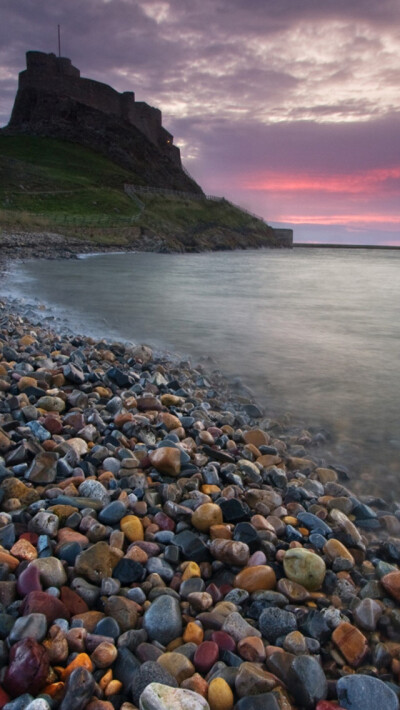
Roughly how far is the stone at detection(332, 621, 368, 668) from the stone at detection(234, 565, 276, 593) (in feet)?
1.37

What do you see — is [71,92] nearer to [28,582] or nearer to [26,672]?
[28,582]

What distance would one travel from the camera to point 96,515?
3010mm

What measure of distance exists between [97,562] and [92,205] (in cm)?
5451

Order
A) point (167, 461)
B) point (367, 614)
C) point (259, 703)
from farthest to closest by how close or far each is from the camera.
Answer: point (167, 461) → point (367, 614) → point (259, 703)

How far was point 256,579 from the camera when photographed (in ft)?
8.83

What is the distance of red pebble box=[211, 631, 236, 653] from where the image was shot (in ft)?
7.33

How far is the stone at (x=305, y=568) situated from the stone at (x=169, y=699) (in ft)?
3.26

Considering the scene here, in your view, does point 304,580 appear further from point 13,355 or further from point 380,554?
point 13,355

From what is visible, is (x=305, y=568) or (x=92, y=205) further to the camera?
(x=92, y=205)

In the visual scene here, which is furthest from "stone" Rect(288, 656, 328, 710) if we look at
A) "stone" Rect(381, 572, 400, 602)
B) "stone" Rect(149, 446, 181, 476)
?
"stone" Rect(149, 446, 181, 476)

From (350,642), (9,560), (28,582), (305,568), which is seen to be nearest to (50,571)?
(28,582)

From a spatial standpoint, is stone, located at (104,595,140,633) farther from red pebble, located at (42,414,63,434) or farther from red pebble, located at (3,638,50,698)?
red pebble, located at (42,414,63,434)

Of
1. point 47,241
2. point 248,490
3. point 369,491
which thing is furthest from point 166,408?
point 47,241

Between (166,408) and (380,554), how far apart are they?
2573mm
